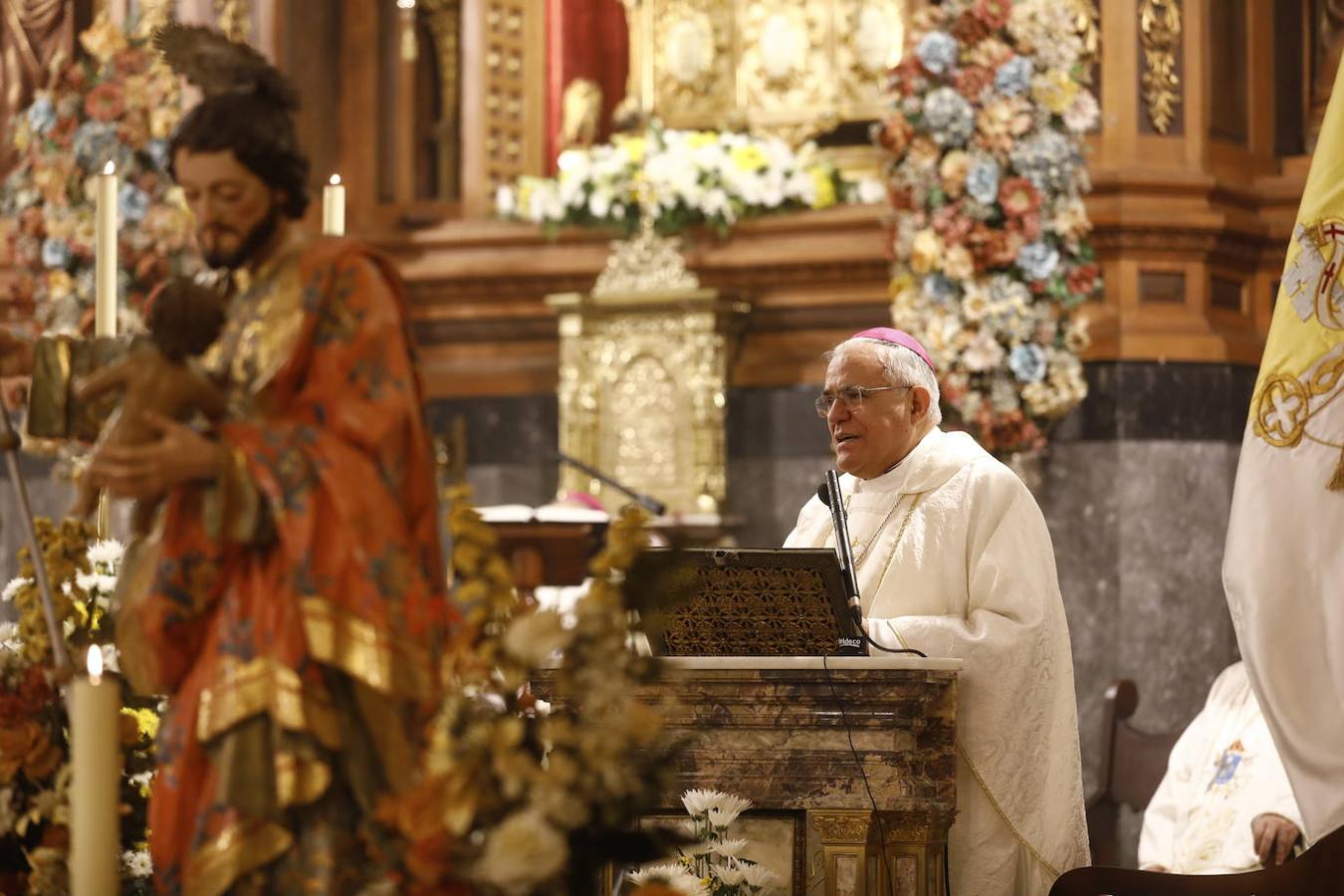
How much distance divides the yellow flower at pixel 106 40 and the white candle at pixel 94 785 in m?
5.90

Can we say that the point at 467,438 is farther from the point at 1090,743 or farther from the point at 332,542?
the point at 332,542

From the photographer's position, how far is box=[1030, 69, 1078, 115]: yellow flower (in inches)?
271

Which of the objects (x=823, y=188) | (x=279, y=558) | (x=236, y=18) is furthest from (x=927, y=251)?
(x=279, y=558)

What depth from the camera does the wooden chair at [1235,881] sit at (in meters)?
4.16

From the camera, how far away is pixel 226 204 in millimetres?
2816

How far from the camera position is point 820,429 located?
25.4 ft

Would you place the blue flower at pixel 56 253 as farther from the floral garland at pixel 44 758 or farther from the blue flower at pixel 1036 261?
the floral garland at pixel 44 758

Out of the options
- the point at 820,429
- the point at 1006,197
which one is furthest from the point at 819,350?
the point at 1006,197

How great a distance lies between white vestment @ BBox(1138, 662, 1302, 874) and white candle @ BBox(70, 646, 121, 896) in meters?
3.70

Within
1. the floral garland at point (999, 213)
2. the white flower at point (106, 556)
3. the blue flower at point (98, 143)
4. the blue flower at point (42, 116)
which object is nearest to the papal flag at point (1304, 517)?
the floral garland at point (999, 213)

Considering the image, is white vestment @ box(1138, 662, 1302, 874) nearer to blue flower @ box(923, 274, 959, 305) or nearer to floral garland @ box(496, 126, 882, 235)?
blue flower @ box(923, 274, 959, 305)

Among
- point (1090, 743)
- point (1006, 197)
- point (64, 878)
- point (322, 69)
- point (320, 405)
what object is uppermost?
point (322, 69)

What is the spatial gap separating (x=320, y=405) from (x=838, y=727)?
5.75ft

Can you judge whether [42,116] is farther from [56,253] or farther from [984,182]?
[984,182]
